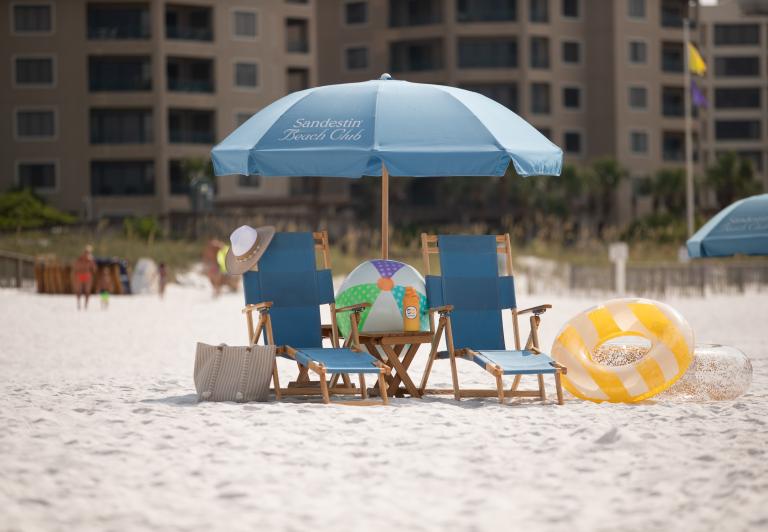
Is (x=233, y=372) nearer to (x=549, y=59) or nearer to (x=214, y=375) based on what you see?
(x=214, y=375)

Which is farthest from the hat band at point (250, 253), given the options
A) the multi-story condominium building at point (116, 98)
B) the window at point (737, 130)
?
the window at point (737, 130)

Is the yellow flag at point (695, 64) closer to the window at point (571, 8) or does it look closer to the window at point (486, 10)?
the window at point (486, 10)

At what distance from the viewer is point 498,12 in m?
64.1

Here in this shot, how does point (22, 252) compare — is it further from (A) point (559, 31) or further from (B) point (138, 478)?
(A) point (559, 31)

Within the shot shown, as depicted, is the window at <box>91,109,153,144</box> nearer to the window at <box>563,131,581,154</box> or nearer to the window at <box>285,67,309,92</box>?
the window at <box>285,67,309,92</box>

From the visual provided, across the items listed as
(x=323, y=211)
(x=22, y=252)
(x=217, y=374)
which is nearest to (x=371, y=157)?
(x=217, y=374)

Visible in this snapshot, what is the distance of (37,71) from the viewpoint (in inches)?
2239

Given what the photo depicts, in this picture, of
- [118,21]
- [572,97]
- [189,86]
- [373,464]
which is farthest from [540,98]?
[373,464]

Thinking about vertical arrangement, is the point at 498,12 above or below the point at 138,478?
above

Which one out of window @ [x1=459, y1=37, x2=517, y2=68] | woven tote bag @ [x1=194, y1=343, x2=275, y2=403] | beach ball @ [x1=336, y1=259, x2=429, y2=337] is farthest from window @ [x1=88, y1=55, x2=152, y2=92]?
woven tote bag @ [x1=194, y1=343, x2=275, y2=403]

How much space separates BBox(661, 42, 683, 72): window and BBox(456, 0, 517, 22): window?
9.03 m

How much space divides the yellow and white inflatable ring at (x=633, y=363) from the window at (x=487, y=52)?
5464 centimetres

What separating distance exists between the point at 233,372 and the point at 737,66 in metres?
78.9

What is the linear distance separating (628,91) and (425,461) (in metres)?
60.2
